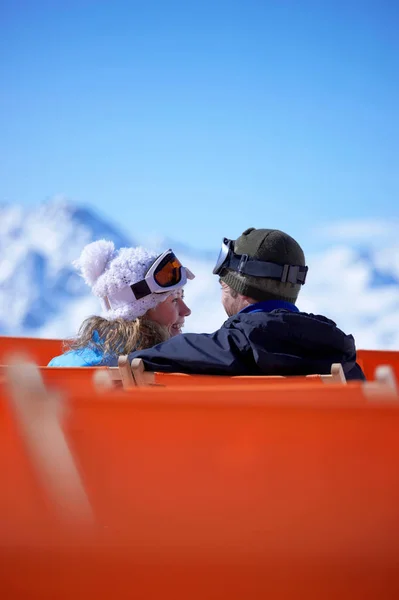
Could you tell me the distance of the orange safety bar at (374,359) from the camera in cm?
308

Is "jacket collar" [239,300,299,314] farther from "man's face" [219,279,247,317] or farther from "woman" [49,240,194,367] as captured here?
"woman" [49,240,194,367]

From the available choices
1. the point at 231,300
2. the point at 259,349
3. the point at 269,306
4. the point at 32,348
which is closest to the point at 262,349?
the point at 259,349

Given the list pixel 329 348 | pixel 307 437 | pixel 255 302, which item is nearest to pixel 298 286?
pixel 255 302

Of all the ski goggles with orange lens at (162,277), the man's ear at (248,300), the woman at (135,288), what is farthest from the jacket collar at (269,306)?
the ski goggles with orange lens at (162,277)

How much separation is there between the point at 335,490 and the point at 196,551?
0.28 m

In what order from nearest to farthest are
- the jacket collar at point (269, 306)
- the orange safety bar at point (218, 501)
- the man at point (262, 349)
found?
1. the orange safety bar at point (218, 501)
2. the man at point (262, 349)
3. the jacket collar at point (269, 306)

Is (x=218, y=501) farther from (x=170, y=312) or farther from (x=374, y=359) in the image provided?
(x=170, y=312)

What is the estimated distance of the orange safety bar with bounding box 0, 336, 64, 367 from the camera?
3324 millimetres

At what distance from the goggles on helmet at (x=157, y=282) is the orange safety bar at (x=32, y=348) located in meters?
0.27

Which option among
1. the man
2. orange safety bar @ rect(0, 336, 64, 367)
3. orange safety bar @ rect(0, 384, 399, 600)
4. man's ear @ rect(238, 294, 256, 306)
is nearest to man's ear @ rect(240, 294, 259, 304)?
man's ear @ rect(238, 294, 256, 306)

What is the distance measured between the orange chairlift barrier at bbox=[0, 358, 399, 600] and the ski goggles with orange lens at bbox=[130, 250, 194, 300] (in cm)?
181

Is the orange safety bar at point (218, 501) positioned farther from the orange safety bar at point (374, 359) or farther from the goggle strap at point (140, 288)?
the goggle strap at point (140, 288)

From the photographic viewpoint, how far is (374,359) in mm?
3090

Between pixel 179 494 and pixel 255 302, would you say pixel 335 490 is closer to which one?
pixel 179 494
